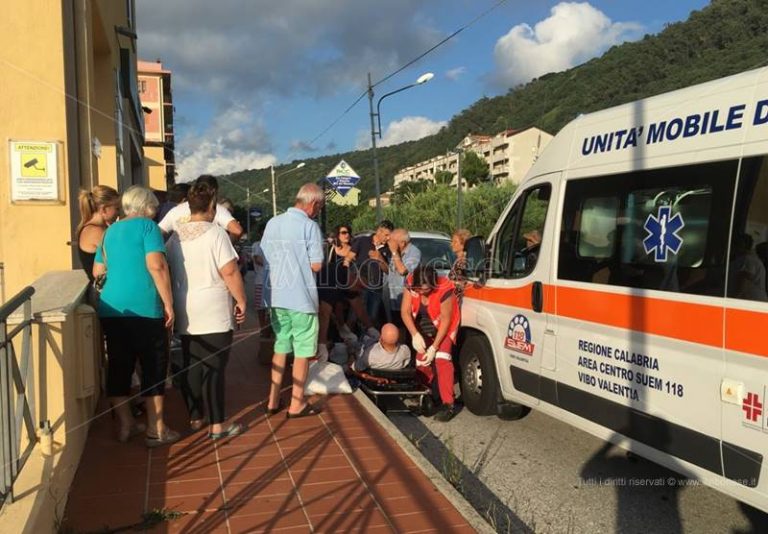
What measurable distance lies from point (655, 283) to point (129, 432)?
11.9 feet

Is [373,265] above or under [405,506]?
above

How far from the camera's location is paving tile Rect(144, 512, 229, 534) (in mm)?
3277

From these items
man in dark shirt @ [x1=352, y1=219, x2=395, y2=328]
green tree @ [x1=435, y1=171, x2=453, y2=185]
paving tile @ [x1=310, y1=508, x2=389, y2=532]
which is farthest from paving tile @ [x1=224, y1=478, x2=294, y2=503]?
green tree @ [x1=435, y1=171, x2=453, y2=185]

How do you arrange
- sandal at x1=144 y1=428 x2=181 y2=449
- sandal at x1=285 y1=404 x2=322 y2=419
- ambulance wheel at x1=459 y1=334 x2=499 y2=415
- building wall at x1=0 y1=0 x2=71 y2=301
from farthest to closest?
ambulance wheel at x1=459 y1=334 x2=499 y2=415 < sandal at x1=285 y1=404 x2=322 y2=419 < building wall at x1=0 y1=0 x2=71 y2=301 < sandal at x1=144 y1=428 x2=181 y2=449

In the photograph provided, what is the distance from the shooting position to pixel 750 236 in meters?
3.30

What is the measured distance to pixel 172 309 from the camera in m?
4.28

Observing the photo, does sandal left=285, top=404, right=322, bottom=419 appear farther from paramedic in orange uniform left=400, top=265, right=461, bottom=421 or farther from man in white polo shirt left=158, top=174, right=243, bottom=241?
man in white polo shirt left=158, top=174, right=243, bottom=241

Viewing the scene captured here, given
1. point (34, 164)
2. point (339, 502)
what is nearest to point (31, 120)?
point (34, 164)

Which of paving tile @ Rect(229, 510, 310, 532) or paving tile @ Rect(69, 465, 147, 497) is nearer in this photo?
paving tile @ Rect(229, 510, 310, 532)

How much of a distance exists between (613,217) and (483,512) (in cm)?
208

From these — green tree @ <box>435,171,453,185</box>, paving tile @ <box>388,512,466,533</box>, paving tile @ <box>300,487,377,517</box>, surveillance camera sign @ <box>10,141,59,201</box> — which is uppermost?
green tree @ <box>435,171,453,185</box>

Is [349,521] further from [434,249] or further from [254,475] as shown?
[434,249]

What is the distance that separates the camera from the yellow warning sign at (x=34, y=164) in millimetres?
4957

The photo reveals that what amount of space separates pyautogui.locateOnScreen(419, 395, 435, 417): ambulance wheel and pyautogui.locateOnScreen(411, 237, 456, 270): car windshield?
14.7 feet
